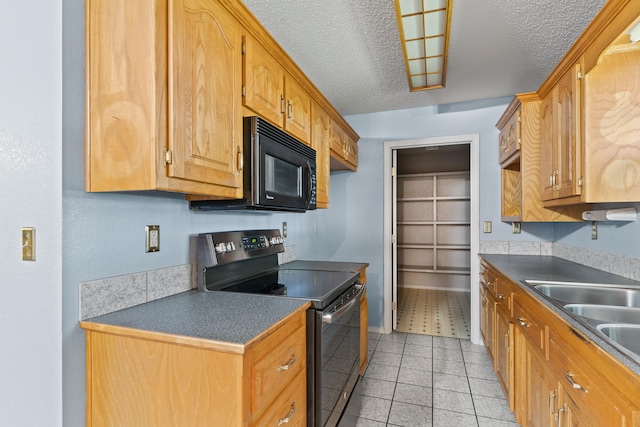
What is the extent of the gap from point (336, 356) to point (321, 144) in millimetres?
1554

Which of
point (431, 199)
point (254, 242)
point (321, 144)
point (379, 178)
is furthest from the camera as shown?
point (431, 199)

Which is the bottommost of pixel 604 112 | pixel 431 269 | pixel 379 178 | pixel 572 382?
pixel 431 269

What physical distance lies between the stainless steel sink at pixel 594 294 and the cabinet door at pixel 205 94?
1.69m

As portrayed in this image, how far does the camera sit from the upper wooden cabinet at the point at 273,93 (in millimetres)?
1494

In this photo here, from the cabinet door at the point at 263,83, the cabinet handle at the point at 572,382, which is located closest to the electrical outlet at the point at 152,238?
the cabinet door at the point at 263,83

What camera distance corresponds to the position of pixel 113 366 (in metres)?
1.05

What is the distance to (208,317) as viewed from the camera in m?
1.13

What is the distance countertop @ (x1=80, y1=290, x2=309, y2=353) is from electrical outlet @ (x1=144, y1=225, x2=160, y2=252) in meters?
0.23

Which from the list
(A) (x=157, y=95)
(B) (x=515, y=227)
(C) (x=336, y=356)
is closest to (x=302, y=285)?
(C) (x=336, y=356)

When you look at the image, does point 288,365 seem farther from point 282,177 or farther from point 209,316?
point 282,177

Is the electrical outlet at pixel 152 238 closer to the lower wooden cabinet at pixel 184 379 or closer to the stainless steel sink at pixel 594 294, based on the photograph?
the lower wooden cabinet at pixel 184 379

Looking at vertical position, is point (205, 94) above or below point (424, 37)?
below

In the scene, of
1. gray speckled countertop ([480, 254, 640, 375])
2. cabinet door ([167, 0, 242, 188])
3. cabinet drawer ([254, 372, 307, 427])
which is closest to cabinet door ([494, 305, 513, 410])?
gray speckled countertop ([480, 254, 640, 375])
